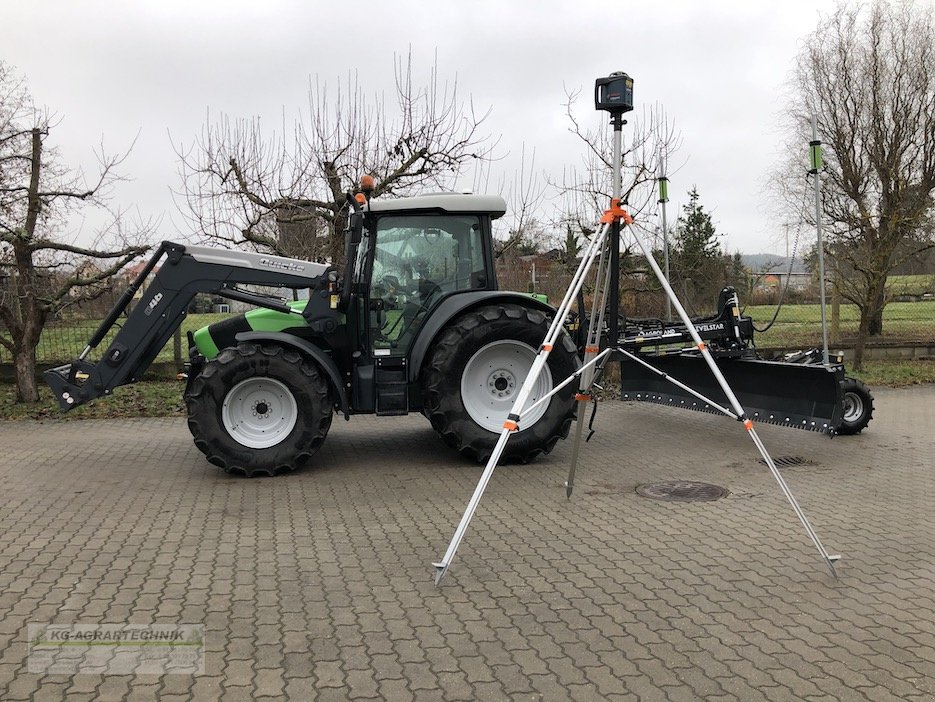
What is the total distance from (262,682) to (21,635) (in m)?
1.36

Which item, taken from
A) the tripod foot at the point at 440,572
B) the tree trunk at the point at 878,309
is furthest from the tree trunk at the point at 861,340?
the tripod foot at the point at 440,572

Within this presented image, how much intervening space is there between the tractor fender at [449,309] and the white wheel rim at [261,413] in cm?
119

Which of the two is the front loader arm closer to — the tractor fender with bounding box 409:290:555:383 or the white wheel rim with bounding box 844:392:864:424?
the tractor fender with bounding box 409:290:555:383

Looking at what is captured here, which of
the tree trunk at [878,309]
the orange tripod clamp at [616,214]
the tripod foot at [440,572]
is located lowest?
the tripod foot at [440,572]

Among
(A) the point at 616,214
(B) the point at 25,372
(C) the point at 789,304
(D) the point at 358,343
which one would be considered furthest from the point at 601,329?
(C) the point at 789,304

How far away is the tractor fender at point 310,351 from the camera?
7.34 meters

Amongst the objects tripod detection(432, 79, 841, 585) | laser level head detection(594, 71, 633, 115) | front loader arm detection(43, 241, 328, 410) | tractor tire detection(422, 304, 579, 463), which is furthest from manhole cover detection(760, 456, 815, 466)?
front loader arm detection(43, 241, 328, 410)

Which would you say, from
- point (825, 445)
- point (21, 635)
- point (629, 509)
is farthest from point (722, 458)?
point (21, 635)

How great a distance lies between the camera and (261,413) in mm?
7434

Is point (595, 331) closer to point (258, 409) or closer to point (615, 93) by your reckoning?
point (615, 93)

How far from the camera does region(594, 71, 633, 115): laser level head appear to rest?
5.35 m

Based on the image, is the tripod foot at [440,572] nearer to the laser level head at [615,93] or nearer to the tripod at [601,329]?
the tripod at [601,329]

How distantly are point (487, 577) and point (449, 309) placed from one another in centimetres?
337

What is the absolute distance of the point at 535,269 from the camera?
1603 centimetres
